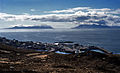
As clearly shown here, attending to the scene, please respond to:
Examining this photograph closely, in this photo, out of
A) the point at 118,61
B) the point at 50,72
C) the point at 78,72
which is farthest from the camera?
the point at 118,61

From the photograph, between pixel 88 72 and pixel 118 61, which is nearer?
pixel 88 72

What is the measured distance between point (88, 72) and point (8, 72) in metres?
10.9

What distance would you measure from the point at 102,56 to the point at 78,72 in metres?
19.5

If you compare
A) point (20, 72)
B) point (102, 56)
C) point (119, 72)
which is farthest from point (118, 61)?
point (20, 72)

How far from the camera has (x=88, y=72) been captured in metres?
22.3

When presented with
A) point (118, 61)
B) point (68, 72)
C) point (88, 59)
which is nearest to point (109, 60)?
point (118, 61)

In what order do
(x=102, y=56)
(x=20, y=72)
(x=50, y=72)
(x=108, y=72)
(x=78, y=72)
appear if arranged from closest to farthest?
(x=20, y=72) < (x=50, y=72) < (x=78, y=72) < (x=108, y=72) < (x=102, y=56)

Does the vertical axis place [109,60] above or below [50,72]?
below

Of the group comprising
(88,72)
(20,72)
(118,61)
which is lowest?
(118,61)

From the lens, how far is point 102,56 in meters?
39.4

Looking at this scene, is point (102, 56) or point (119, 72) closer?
point (119, 72)

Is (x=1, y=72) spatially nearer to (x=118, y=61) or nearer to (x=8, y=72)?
(x=8, y=72)

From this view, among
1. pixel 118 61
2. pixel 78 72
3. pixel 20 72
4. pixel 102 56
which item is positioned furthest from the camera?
pixel 102 56

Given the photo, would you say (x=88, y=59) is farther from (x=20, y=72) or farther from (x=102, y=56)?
(x=20, y=72)
